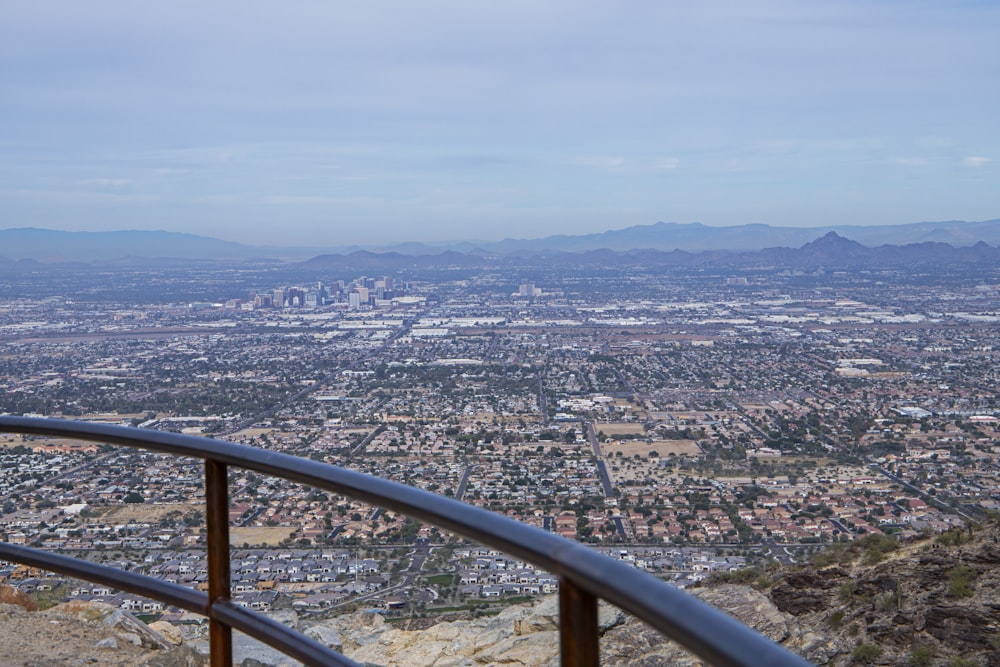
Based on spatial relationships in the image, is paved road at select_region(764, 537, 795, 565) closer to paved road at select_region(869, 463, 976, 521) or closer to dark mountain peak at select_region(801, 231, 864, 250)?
paved road at select_region(869, 463, 976, 521)

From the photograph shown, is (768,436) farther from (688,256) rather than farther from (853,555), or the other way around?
(688,256)

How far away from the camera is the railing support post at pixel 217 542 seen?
66.6 inches

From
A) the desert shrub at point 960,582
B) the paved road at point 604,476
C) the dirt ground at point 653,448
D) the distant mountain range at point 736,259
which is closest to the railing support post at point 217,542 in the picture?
the desert shrub at point 960,582

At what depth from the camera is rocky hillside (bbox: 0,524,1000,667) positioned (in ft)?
11.9

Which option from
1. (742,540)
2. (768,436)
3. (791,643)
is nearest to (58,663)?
(791,643)

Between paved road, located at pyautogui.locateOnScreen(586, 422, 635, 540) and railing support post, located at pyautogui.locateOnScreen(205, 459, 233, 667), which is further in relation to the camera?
paved road, located at pyautogui.locateOnScreen(586, 422, 635, 540)

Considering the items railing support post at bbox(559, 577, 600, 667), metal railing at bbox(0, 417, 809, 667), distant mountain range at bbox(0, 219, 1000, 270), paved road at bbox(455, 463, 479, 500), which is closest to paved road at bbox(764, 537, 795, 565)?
paved road at bbox(455, 463, 479, 500)

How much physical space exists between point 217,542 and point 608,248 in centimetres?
11670

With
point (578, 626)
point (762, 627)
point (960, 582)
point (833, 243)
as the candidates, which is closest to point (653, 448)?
point (960, 582)

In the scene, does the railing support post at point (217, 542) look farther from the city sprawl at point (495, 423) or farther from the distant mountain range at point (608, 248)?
the distant mountain range at point (608, 248)

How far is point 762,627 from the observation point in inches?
218

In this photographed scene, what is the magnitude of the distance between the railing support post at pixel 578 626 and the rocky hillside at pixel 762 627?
1057 mm

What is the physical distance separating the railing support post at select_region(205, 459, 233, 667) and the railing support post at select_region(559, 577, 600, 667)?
2.83 ft

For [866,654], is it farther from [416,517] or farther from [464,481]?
[464,481]
